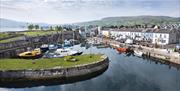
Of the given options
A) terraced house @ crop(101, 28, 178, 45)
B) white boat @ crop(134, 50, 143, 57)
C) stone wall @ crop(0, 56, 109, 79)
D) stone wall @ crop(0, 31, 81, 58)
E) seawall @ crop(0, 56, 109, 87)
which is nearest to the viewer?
seawall @ crop(0, 56, 109, 87)

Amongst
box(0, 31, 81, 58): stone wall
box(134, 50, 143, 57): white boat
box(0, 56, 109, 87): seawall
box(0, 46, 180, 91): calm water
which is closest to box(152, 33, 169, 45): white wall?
box(134, 50, 143, 57): white boat

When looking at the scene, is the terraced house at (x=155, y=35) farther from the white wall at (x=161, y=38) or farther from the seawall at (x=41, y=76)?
the seawall at (x=41, y=76)

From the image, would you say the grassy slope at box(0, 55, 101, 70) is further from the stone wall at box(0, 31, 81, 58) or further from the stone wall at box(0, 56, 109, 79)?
the stone wall at box(0, 31, 81, 58)

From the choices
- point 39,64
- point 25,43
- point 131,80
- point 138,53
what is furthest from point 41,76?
point 25,43

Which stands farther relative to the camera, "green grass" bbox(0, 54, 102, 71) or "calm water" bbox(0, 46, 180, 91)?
"green grass" bbox(0, 54, 102, 71)

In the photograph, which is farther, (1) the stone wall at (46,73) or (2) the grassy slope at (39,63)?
(2) the grassy slope at (39,63)

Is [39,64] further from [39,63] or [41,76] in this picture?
[41,76]

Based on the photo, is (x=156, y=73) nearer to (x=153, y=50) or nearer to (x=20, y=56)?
(x=153, y=50)

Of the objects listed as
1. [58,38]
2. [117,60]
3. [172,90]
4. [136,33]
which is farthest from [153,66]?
[58,38]

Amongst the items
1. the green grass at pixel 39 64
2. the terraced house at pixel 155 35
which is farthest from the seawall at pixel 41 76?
the terraced house at pixel 155 35
